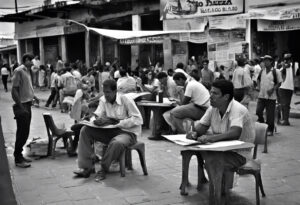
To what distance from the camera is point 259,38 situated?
17703 mm

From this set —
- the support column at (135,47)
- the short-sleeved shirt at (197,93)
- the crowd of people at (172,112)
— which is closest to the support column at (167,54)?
the support column at (135,47)

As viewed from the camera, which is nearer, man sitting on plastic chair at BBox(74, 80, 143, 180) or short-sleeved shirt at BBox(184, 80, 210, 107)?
man sitting on plastic chair at BBox(74, 80, 143, 180)

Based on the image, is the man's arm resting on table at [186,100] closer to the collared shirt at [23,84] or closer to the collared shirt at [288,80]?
the collared shirt at [23,84]

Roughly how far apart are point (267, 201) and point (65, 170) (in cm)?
324

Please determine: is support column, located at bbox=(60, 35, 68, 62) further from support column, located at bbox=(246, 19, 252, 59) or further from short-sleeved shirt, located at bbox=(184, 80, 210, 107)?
short-sleeved shirt, located at bbox=(184, 80, 210, 107)

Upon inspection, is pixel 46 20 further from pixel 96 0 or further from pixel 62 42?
pixel 96 0

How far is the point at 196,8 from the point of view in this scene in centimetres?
1950

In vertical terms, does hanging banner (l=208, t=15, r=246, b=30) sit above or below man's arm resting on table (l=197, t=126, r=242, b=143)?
above

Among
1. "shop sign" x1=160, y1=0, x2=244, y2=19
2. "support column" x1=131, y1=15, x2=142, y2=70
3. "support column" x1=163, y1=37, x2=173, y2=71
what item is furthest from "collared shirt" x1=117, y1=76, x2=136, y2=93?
"support column" x1=131, y1=15, x2=142, y2=70

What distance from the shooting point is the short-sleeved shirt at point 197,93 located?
27.7 ft

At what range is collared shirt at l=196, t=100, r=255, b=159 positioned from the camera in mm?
4723

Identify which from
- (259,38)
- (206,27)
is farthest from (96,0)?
(259,38)

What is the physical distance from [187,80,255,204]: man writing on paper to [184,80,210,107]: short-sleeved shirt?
3468 millimetres

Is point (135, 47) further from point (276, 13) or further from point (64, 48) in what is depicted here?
point (276, 13)
